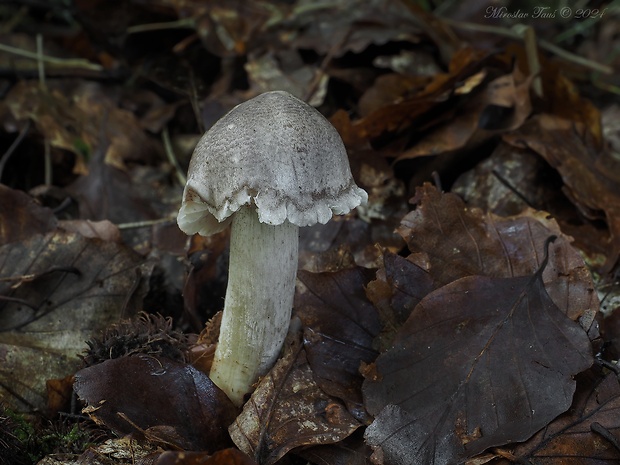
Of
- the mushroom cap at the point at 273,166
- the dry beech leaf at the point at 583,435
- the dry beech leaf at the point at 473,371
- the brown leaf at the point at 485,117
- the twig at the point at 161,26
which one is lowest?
the dry beech leaf at the point at 583,435

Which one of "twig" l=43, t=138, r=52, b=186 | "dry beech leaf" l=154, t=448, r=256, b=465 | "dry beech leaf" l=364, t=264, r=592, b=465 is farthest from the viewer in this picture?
"twig" l=43, t=138, r=52, b=186

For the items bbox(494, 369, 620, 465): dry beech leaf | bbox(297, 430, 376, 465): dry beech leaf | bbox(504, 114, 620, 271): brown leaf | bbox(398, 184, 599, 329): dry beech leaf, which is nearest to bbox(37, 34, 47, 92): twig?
bbox(398, 184, 599, 329): dry beech leaf

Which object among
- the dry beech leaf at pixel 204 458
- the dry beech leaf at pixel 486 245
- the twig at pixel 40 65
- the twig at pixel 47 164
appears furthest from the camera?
the twig at pixel 40 65

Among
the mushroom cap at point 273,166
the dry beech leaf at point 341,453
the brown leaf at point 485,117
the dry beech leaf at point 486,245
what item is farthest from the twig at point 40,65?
the dry beech leaf at point 341,453

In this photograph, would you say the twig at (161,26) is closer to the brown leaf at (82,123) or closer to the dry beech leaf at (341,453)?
the brown leaf at (82,123)

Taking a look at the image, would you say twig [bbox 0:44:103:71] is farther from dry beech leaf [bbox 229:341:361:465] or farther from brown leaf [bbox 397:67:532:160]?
dry beech leaf [bbox 229:341:361:465]

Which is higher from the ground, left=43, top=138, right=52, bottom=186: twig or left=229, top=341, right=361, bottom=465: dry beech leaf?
left=43, top=138, right=52, bottom=186: twig

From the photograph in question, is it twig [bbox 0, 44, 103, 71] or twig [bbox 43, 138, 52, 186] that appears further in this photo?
twig [bbox 0, 44, 103, 71]

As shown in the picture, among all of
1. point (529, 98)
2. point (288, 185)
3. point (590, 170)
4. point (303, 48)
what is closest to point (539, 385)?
point (288, 185)
